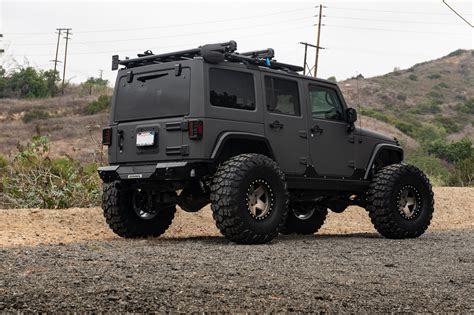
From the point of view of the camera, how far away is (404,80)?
3467 inches

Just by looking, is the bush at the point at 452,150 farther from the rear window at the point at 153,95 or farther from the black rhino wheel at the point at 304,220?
the rear window at the point at 153,95

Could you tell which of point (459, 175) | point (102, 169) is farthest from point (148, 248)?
point (459, 175)

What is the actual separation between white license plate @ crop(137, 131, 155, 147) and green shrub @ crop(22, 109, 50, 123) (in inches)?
1658

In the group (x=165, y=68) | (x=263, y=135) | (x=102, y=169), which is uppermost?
(x=165, y=68)

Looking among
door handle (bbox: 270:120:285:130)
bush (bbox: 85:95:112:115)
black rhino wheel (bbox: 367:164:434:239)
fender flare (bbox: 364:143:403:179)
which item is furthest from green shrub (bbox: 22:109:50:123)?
door handle (bbox: 270:120:285:130)

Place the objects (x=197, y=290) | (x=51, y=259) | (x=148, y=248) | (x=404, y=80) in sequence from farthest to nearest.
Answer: (x=404, y=80), (x=148, y=248), (x=51, y=259), (x=197, y=290)

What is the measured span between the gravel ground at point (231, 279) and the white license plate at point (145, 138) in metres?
1.24

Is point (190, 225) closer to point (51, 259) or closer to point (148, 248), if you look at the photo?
point (148, 248)

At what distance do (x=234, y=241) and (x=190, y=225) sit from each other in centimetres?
413

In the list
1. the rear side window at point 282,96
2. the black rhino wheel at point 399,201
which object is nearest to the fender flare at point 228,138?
the rear side window at point 282,96

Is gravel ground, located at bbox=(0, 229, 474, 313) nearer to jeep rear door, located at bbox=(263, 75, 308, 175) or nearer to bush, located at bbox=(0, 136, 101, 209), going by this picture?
jeep rear door, located at bbox=(263, 75, 308, 175)

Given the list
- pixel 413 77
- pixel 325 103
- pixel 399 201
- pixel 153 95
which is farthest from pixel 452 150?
pixel 413 77

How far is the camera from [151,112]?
8.93 m

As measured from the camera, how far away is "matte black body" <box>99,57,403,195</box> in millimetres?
8438
